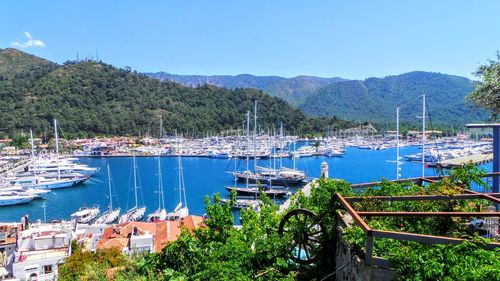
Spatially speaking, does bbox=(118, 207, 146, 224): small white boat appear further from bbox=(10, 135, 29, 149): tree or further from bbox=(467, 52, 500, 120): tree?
bbox=(10, 135, 29, 149): tree

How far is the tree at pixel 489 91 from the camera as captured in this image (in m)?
8.95

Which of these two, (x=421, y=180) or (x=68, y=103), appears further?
(x=68, y=103)

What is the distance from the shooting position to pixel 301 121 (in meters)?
123

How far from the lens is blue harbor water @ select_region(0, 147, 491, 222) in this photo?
3738 centimetres

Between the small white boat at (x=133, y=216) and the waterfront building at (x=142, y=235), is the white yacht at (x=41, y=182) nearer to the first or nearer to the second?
the small white boat at (x=133, y=216)

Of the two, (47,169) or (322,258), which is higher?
(322,258)

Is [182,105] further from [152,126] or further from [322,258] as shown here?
[322,258]

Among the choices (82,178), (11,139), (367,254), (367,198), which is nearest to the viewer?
(367,254)

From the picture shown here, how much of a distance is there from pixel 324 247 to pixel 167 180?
46.8m

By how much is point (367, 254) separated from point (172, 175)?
171ft

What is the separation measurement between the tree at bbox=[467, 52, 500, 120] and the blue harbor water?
21.8 metres

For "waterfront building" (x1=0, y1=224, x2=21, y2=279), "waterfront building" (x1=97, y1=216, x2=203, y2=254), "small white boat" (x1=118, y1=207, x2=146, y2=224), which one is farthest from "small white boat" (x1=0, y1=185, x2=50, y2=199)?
"waterfront building" (x1=97, y1=216, x2=203, y2=254)

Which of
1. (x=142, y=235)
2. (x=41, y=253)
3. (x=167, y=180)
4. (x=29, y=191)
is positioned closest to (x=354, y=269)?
(x=142, y=235)

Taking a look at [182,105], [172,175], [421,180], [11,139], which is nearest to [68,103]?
A: [11,139]
